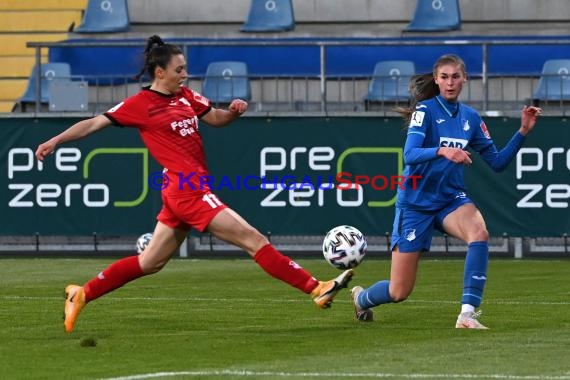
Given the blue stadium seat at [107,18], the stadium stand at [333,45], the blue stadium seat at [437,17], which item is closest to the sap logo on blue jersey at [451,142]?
the stadium stand at [333,45]

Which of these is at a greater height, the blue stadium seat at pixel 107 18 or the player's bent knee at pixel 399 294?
the blue stadium seat at pixel 107 18

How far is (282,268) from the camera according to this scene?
10.6 meters

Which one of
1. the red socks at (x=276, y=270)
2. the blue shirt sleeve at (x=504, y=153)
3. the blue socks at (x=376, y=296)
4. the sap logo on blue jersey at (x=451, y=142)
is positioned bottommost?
the blue socks at (x=376, y=296)

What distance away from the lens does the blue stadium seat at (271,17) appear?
87.8 ft

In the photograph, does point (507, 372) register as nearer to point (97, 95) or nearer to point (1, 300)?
point (1, 300)

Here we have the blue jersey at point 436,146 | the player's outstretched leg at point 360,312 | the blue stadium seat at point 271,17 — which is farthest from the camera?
the blue stadium seat at point 271,17

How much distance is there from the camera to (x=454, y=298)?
46.4ft

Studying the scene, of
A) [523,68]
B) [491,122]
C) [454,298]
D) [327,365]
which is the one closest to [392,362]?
[327,365]

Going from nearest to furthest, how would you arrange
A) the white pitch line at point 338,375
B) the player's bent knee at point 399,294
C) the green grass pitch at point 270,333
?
the white pitch line at point 338,375 < the green grass pitch at point 270,333 < the player's bent knee at point 399,294

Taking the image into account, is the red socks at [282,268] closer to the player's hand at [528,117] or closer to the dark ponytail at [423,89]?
the dark ponytail at [423,89]

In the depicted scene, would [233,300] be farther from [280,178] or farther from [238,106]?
[280,178]

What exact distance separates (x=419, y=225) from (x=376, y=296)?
70cm

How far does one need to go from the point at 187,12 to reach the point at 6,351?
61.0ft

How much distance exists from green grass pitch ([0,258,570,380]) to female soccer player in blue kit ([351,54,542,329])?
1.36ft
